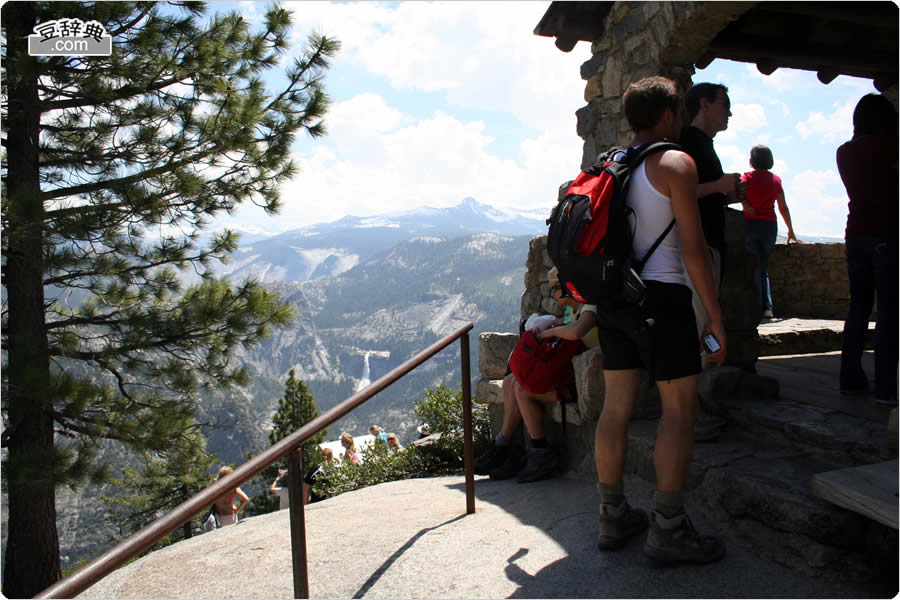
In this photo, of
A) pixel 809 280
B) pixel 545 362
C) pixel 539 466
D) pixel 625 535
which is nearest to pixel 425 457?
pixel 539 466

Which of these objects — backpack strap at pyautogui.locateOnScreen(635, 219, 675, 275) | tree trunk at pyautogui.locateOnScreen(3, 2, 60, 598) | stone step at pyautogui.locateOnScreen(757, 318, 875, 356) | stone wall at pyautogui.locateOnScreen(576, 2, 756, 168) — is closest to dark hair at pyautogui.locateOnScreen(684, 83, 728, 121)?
stone wall at pyautogui.locateOnScreen(576, 2, 756, 168)

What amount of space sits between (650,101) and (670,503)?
1.21 meters

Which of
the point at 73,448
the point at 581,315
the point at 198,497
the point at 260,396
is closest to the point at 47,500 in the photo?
the point at 73,448

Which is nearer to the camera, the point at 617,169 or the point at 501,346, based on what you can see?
the point at 617,169

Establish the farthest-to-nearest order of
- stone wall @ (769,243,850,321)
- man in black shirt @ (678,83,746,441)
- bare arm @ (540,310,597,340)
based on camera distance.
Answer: stone wall @ (769,243,850,321), bare arm @ (540,310,597,340), man in black shirt @ (678,83,746,441)

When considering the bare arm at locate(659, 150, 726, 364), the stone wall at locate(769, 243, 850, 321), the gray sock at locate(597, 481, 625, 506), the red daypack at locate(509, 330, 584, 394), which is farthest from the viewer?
the stone wall at locate(769, 243, 850, 321)

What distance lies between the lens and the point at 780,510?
85.9 inches

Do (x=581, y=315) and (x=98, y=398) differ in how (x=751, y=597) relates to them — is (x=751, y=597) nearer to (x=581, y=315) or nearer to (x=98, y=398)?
(x=581, y=315)

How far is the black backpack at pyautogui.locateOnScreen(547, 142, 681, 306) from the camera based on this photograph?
2.00 m

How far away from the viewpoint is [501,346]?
4.47 metres

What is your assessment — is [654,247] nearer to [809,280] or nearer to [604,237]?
[604,237]

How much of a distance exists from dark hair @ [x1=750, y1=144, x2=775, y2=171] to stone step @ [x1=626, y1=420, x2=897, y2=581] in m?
3.60

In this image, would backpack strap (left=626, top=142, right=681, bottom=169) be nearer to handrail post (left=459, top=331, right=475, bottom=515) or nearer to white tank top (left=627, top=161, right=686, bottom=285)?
white tank top (left=627, top=161, right=686, bottom=285)

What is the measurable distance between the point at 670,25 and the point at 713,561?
2501 mm
